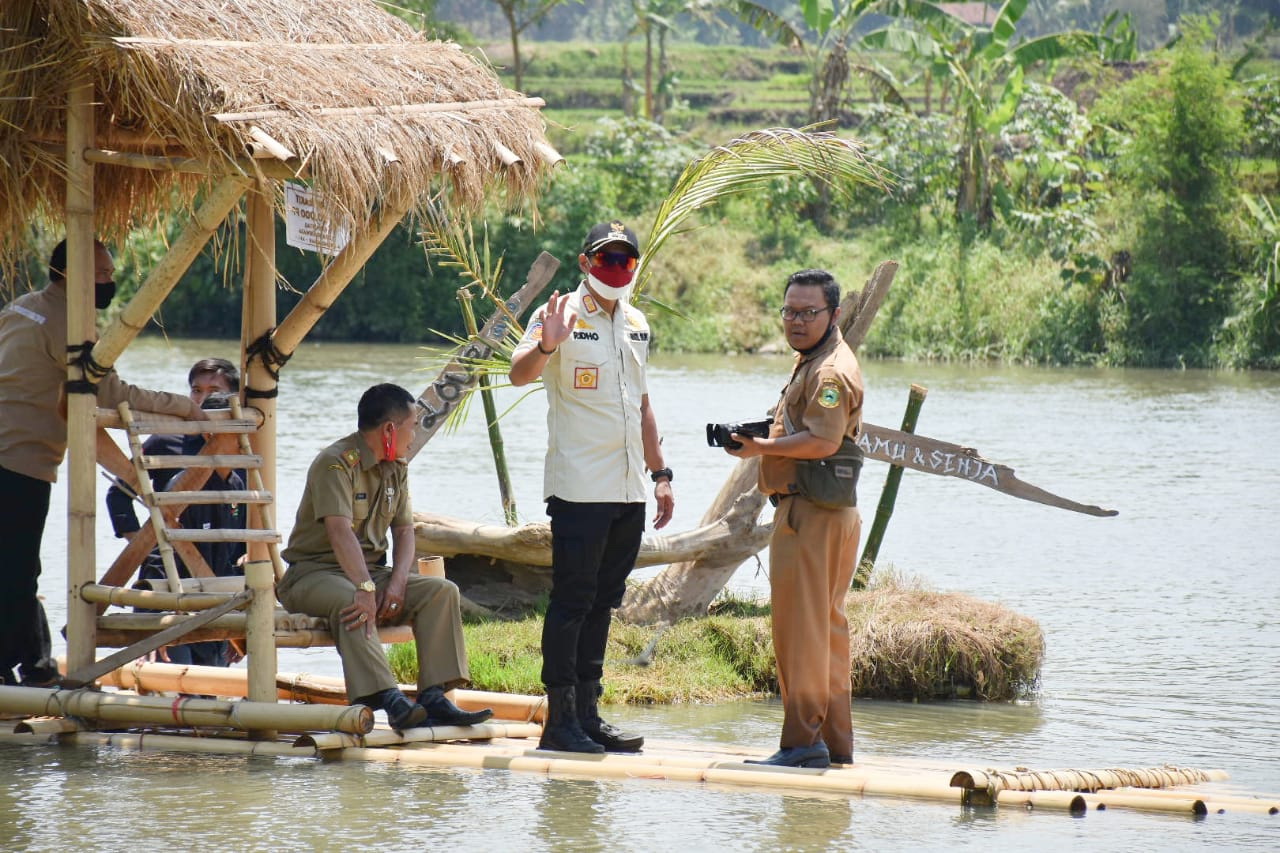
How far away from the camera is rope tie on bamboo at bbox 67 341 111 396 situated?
680 centimetres

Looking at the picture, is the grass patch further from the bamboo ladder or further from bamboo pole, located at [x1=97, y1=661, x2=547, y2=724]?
the bamboo ladder

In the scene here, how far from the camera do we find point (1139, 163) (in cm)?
3161

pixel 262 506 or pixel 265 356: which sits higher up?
pixel 265 356

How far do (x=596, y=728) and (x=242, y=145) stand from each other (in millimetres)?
2583

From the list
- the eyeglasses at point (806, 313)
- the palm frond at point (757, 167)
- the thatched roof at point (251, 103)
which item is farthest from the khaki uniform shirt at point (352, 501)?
the palm frond at point (757, 167)

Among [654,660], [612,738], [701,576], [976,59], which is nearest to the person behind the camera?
[612,738]

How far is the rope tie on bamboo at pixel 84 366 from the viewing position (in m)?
6.80

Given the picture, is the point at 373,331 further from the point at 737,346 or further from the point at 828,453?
the point at 828,453

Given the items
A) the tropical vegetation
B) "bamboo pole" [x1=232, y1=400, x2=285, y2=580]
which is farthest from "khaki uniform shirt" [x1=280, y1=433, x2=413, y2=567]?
the tropical vegetation

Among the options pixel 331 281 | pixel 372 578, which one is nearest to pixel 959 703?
pixel 372 578

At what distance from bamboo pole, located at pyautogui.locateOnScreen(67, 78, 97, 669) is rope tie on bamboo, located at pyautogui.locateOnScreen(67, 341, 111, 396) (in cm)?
1

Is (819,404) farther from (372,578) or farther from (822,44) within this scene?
(822,44)

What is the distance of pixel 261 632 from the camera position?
6.50 metres

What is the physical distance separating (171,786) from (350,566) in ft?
3.59
